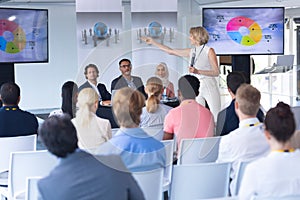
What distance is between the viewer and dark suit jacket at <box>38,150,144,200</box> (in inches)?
86.5

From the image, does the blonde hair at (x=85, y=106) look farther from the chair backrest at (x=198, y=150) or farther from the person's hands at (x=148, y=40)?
the person's hands at (x=148, y=40)

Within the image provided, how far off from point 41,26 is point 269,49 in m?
3.57

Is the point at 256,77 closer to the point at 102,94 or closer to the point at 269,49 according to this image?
the point at 269,49

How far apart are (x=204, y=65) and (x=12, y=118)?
8.47 ft

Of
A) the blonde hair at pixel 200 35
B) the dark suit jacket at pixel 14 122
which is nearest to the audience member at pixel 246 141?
the dark suit jacket at pixel 14 122

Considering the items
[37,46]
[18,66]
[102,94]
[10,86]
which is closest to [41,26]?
[37,46]

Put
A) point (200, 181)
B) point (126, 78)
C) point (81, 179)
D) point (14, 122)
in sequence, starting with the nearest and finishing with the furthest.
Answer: point (81, 179) → point (200, 181) → point (14, 122) → point (126, 78)

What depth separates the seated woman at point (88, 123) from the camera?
13.2 feet

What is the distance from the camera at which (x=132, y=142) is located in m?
3.10

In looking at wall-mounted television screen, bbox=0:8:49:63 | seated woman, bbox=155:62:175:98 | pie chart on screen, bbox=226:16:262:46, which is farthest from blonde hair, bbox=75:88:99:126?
pie chart on screen, bbox=226:16:262:46

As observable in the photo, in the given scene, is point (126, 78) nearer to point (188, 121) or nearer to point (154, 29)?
point (154, 29)

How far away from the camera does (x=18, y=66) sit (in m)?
12.3

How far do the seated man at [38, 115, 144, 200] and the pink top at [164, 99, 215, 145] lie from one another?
214 cm

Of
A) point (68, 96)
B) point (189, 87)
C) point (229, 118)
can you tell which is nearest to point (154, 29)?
point (68, 96)
